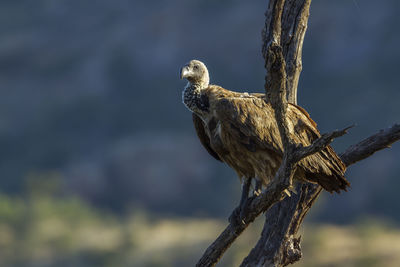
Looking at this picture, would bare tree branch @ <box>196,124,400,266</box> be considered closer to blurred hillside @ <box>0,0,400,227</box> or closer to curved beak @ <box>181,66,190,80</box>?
curved beak @ <box>181,66,190,80</box>

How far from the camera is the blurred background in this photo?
126ft

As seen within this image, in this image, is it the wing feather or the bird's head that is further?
the bird's head

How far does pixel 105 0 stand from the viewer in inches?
2101

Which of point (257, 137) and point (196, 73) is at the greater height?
point (196, 73)

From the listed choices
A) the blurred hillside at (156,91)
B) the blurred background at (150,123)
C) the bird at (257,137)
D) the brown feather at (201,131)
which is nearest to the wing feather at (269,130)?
the bird at (257,137)

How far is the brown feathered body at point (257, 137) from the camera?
738 centimetres

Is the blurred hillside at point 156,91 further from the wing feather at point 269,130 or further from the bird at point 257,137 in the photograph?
the wing feather at point 269,130

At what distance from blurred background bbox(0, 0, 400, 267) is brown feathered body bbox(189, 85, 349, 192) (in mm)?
23863

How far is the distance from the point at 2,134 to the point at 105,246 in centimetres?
1284

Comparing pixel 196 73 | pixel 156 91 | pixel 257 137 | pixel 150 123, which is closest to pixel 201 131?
pixel 196 73

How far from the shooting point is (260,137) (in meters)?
7.49

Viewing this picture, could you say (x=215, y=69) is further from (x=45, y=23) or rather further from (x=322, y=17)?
(x=45, y=23)

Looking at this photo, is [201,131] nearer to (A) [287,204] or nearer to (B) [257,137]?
(B) [257,137]

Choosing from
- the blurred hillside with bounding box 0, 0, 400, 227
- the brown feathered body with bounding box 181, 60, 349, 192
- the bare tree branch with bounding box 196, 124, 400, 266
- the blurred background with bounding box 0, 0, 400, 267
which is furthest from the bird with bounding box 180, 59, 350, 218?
the blurred hillside with bounding box 0, 0, 400, 227
